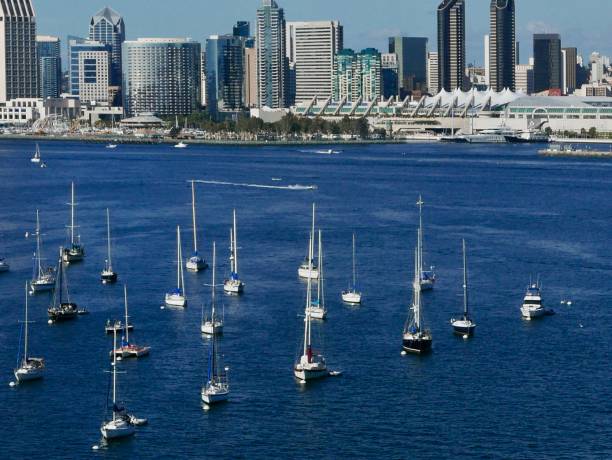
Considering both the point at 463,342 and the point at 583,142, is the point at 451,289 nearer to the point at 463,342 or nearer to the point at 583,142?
the point at 463,342

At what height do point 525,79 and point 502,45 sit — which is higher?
point 502,45

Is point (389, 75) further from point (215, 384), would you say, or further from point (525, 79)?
point (215, 384)

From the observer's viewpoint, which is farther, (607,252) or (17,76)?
(17,76)

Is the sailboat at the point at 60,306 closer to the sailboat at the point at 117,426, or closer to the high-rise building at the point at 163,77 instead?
the sailboat at the point at 117,426

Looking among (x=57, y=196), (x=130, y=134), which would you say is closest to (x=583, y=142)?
(x=130, y=134)

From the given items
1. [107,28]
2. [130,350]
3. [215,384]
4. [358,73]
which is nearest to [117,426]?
[215,384]
